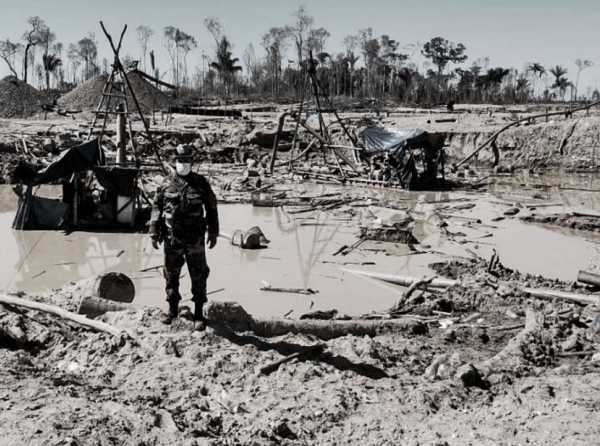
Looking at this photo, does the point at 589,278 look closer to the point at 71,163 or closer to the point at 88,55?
the point at 71,163

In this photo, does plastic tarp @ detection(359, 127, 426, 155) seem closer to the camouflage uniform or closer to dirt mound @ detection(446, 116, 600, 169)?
dirt mound @ detection(446, 116, 600, 169)

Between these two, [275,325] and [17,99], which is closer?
[275,325]

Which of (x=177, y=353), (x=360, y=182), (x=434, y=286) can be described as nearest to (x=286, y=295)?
(x=434, y=286)

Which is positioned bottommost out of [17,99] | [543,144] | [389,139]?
[543,144]

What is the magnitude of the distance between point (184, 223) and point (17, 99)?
46060mm

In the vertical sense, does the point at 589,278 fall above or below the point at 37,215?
below

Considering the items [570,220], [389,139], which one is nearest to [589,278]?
[570,220]

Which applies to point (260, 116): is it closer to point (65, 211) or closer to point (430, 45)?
point (65, 211)

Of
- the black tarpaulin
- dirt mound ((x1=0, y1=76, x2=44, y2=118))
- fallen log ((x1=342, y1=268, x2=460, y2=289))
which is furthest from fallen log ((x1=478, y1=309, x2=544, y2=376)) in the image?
dirt mound ((x1=0, y1=76, x2=44, y2=118))

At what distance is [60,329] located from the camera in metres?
5.72

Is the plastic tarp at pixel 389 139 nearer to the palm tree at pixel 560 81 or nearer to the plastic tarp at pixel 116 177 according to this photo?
the plastic tarp at pixel 116 177

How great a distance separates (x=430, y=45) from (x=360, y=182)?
5327 centimetres

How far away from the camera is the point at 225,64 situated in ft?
199

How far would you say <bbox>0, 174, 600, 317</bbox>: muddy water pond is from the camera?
8.43m
